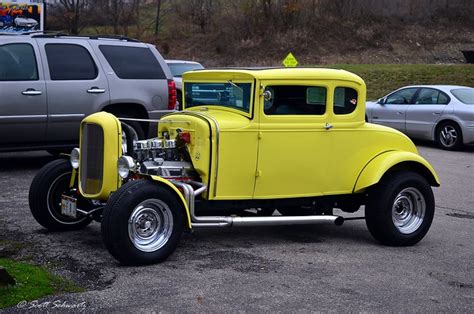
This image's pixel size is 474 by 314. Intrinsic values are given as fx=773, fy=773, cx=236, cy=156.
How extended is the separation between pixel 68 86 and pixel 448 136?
29.7 ft

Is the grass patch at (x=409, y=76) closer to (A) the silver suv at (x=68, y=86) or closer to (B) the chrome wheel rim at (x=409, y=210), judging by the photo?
(A) the silver suv at (x=68, y=86)

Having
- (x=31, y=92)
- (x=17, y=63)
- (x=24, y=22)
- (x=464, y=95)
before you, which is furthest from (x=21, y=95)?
(x=24, y=22)

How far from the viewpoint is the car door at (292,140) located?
7.42 m

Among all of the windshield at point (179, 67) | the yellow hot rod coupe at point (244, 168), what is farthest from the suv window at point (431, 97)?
the yellow hot rod coupe at point (244, 168)

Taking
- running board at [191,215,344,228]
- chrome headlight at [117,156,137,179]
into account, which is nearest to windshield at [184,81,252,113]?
running board at [191,215,344,228]

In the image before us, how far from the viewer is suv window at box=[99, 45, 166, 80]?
39.4ft

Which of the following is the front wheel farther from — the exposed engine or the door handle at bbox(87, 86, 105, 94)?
the door handle at bbox(87, 86, 105, 94)

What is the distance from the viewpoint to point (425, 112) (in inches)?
689

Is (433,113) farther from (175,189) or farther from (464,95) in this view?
(175,189)

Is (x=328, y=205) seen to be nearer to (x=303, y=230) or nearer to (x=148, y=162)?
(x=303, y=230)

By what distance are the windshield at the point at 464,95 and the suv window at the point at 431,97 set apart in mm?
262

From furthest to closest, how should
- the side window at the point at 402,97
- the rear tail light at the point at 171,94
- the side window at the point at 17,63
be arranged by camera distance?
1. the side window at the point at 402,97
2. the rear tail light at the point at 171,94
3. the side window at the point at 17,63

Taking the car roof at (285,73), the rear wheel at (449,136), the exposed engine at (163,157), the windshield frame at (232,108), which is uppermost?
the car roof at (285,73)

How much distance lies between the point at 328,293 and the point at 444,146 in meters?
11.7
